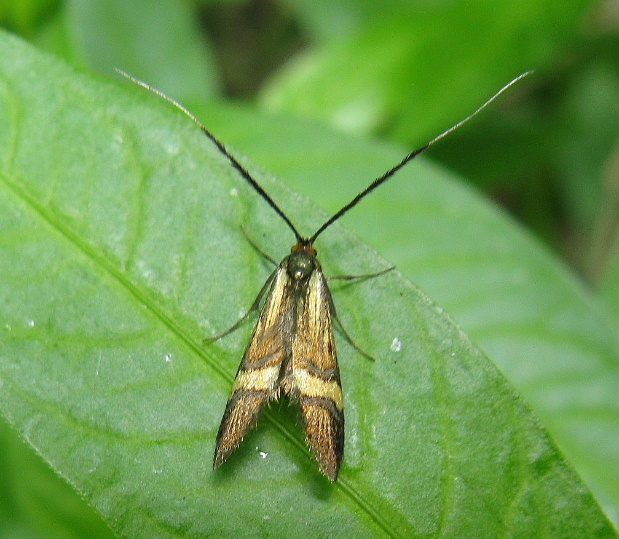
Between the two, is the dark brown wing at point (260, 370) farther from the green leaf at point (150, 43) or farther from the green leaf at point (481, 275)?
the green leaf at point (150, 43)

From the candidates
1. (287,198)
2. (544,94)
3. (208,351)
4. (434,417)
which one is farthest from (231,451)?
(544,94)

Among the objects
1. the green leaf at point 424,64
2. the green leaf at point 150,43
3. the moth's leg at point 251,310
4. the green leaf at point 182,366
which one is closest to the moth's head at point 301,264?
the moth's leg at point 251,310

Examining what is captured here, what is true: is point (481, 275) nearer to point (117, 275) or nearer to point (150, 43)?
point (117, 275)

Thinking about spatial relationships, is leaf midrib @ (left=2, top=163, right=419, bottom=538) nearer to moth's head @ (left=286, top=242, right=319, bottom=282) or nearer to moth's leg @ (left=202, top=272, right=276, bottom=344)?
moth's leg @ (left=202, top=272, right=276, bottom=344)

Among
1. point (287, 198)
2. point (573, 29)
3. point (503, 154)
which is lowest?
point (503, 154)

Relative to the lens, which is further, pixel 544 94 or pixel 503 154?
pixel 544 94

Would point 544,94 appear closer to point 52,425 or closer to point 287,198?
point 287,198

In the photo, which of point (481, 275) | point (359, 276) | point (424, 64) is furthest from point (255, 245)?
point (424, 64)

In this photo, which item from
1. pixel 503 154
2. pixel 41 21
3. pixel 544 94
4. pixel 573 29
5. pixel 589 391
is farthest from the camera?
pixel 544 94

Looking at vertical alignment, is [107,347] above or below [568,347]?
above
